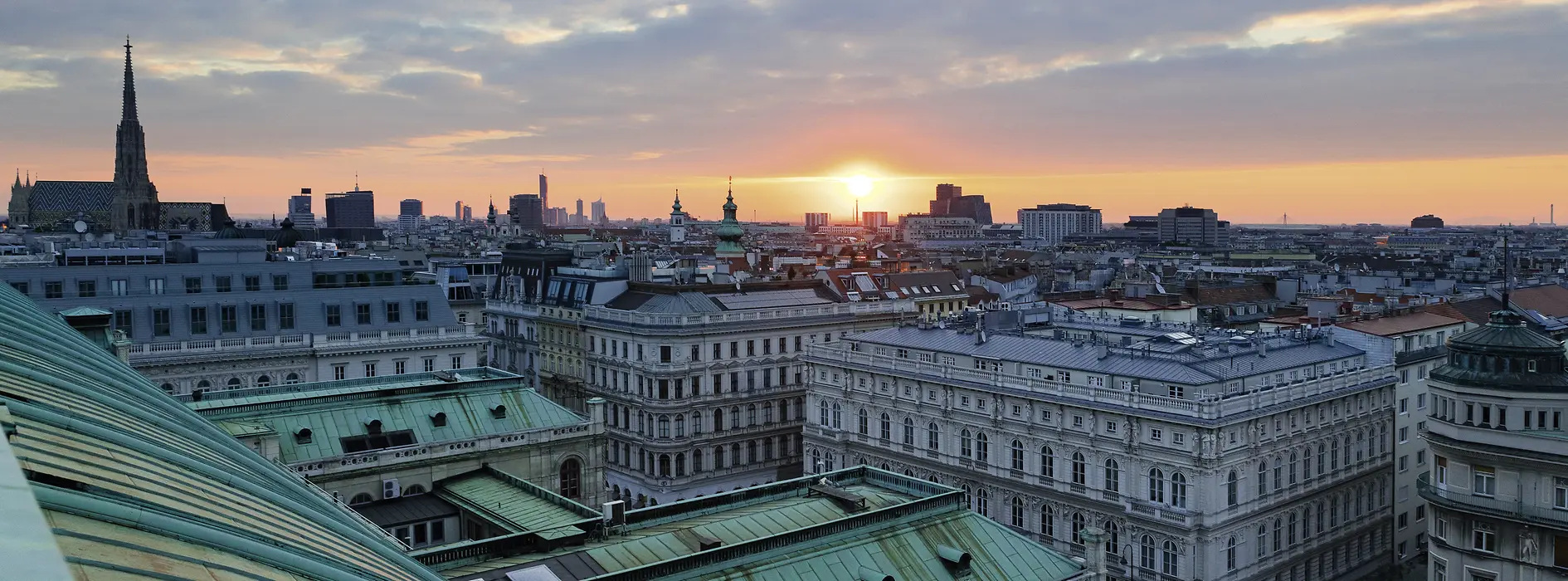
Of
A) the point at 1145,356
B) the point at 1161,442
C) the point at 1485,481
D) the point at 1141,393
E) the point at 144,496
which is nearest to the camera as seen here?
the point at 144,496

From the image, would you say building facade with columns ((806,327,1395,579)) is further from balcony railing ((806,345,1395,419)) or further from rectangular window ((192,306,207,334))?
rectangular window ((192,306,207,334))

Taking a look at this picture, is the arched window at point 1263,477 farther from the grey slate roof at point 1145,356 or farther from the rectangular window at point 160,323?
the rectangular window at point 160,323

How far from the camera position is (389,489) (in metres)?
54.3

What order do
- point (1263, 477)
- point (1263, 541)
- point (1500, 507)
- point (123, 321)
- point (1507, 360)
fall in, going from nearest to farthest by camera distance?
1. point (1500, 507)
2. point (1507, 360)
3. point (1263, 477)
4. point (1263, 541)
5. point (123, 321)

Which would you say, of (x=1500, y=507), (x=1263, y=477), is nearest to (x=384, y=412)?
(x=1263, y=477)

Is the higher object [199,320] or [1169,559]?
[199,320]

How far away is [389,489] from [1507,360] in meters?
50.9

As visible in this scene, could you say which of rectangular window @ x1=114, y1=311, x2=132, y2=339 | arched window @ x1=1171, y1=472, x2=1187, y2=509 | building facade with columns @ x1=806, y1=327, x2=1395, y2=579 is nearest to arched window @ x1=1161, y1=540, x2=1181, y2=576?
building facade with columns @ x1=806, y1=327, x2=1395, y2=579

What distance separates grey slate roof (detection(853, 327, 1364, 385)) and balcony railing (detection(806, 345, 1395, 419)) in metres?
1.41

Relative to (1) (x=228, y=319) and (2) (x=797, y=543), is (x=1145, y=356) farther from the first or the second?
(1) (x=228, y=319)

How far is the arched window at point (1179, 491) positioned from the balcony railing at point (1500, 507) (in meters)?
11.2

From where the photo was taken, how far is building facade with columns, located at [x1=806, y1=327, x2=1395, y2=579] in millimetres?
61938

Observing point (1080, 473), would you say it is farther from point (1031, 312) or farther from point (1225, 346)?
point (1031, 312)

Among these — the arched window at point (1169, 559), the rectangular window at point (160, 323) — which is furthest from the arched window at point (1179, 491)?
the rectangular window at point (160, 323)
